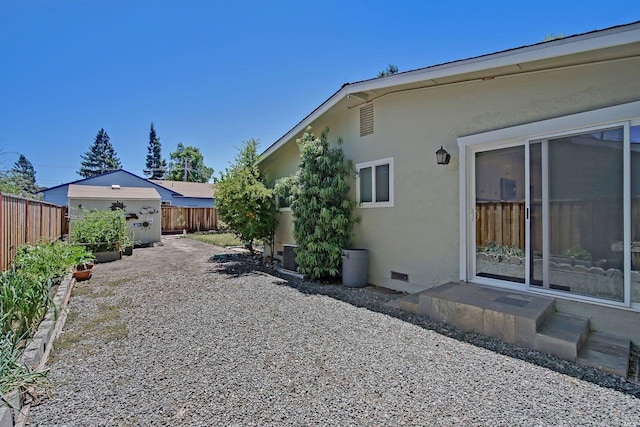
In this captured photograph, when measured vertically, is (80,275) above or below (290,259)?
below

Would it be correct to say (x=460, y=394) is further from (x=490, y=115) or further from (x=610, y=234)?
(x=490, y=115)

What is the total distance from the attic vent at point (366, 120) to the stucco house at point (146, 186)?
15529 mm

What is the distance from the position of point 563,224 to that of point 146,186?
95.6 ft

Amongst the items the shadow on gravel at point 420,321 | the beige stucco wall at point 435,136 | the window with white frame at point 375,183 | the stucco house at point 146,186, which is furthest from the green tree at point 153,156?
the window with white frame at point 375,183

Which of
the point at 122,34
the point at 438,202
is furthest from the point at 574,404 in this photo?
the point at 122,34

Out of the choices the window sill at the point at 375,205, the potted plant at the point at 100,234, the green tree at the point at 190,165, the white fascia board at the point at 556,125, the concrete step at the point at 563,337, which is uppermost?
the green tree at the point at 190,165

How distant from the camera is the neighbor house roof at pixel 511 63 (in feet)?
12.6

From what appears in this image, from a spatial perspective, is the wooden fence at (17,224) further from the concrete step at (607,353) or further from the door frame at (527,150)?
A: the concrete step at (607,353)

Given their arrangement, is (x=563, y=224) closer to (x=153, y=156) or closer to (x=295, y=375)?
(x=295, y=375)

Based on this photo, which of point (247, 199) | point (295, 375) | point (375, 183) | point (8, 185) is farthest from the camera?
point (8, 185)

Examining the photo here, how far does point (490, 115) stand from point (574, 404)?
4389 mm

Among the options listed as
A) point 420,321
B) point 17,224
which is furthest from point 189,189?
point 420,321

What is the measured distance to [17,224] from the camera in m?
6.39

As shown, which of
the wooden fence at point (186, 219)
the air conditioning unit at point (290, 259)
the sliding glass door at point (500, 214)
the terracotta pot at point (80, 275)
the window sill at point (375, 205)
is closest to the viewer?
the sliding glass door at point (500, 214)
